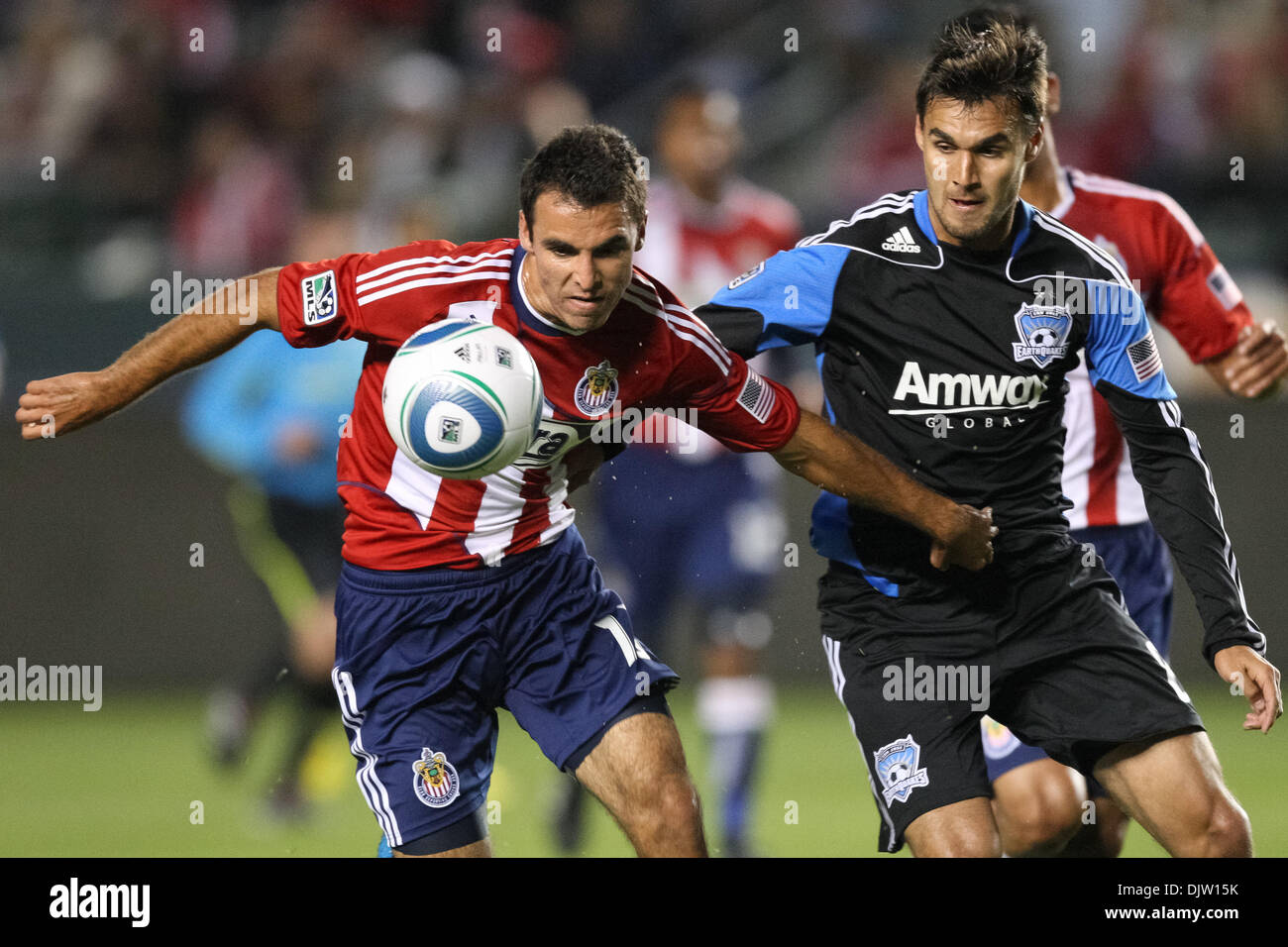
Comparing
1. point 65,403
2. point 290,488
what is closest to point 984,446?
point 65,403

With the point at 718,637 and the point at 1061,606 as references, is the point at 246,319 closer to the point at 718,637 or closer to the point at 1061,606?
the point at 1061,606

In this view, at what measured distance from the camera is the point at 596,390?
4.23 meters

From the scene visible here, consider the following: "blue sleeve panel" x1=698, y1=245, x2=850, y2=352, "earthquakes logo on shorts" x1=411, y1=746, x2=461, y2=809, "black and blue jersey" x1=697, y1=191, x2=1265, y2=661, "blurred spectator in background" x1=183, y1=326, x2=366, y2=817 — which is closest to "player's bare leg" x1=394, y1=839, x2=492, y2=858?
"earthquakes logo on shorts" x1=411, y1=746, x2=461, y2=809

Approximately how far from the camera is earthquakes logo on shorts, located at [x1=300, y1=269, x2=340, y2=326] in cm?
409

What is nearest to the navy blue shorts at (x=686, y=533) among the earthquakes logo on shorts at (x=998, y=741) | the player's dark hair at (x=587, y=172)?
the earthquakes logo on shorts at (x=998, y=741)

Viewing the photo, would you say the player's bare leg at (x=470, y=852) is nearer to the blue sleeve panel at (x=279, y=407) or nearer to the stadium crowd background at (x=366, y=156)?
the blue sleeve panel at (x=279, y=407)

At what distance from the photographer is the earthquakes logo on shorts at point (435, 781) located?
4.16 m

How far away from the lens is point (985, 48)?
4.19 meters

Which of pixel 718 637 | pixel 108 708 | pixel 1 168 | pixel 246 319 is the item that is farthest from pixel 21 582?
pixel 246 319

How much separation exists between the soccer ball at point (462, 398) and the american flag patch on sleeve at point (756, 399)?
1.95 ft

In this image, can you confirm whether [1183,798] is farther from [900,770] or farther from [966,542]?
[966,542]

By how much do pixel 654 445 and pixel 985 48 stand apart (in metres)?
3.51

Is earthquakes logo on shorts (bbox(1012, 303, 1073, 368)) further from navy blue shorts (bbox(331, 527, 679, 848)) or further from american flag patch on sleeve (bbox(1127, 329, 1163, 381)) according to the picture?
navy blue shorts (bbox(331, 527, 679, 848))

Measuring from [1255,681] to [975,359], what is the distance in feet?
3.34
